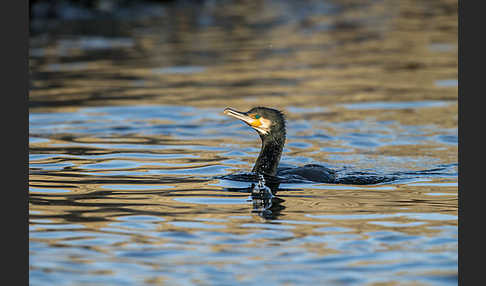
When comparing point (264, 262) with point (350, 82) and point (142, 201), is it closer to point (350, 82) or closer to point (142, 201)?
point (142, 201)

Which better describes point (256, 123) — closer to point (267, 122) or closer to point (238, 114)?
point (267, 122)

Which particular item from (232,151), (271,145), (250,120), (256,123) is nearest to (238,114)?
(250,120)

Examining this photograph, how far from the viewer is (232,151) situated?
1347 cm

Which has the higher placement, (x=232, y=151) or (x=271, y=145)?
(x=271, y=145)

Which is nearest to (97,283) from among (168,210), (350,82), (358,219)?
(168,210)

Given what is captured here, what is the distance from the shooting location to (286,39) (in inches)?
1027

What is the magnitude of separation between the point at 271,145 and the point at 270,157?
20 cm

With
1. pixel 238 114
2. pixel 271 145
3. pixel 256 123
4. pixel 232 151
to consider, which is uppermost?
pixel 238 114

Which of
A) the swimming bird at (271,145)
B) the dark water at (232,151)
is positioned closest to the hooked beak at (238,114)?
the swimming bird at (271,145)

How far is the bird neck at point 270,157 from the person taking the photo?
449 inches

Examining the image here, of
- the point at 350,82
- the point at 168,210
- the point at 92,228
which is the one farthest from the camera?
the point at 350,82

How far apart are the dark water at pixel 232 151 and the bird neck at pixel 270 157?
17.6 inches

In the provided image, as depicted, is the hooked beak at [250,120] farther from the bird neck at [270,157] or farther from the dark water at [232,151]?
the dark water at [232,151]

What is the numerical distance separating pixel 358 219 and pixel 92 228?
2.68 metres
